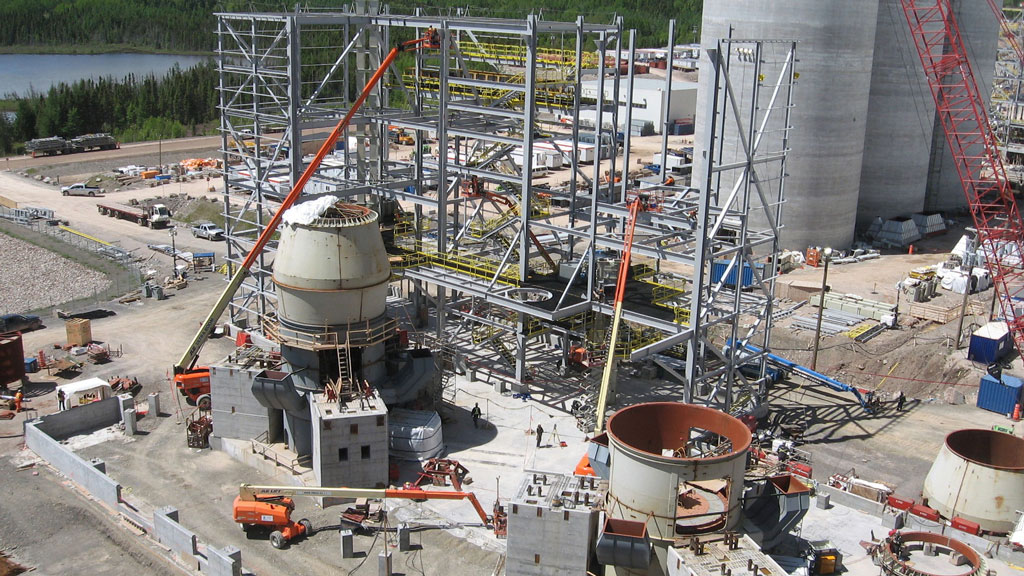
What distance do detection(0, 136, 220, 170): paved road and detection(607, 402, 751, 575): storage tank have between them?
84654 millimetres

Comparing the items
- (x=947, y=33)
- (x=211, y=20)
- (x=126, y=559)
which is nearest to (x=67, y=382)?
(x=126, y=559)

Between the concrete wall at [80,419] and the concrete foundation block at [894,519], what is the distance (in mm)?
27739

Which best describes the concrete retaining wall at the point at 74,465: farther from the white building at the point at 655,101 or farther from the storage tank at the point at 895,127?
the white building at the point at 655,101

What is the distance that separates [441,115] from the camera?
4084cm

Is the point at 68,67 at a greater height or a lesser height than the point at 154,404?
greater

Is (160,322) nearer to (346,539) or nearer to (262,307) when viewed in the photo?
(262,307)

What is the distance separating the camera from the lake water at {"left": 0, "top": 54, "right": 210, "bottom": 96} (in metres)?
167

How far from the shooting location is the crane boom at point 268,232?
3700cm

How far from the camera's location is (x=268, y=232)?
3894 centimetres

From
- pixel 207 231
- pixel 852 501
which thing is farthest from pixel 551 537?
pixel 207 231

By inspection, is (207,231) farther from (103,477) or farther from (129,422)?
(103,477)

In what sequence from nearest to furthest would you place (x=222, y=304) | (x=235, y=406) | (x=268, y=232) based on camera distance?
(x=235, y=406) < (x=222, y=304) < (x=268, y=232)

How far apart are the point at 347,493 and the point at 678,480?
35.7 feet

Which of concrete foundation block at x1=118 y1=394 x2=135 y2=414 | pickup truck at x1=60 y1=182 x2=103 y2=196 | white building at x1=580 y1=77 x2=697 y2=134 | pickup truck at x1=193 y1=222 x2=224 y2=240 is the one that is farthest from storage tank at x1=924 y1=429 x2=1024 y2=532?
white building at x1=580 y1=77 x2=697 y2=134
